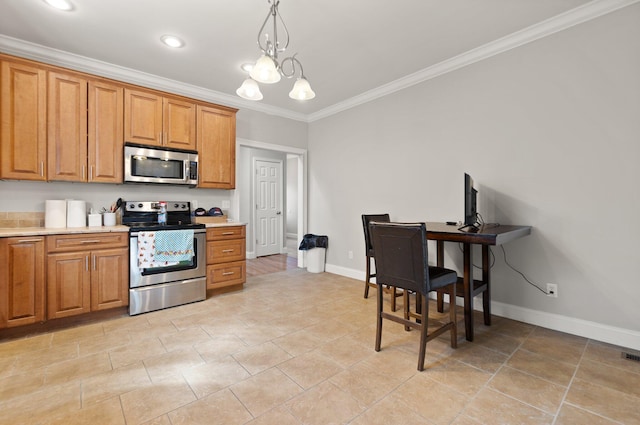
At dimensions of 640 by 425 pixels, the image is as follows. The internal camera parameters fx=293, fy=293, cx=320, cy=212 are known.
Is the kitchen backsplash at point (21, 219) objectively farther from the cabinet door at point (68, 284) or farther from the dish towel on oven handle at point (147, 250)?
the dish towel on oven handle at point (147, 250)

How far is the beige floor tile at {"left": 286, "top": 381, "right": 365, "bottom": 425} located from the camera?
155 centimetres

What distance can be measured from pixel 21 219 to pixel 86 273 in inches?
36.2

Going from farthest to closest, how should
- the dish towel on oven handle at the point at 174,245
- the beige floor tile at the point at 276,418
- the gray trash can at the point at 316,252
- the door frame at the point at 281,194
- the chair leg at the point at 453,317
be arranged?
the door frame at the point at 281,194
the gray trash can at the point at 316,252
the dish towel on oven handle at the point at 174,245
the chair leg at the point at 453,317
the beige floor tile at the point at 276,418

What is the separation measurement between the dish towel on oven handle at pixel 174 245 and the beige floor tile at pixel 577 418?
331cm

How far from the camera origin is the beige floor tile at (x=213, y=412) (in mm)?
1524

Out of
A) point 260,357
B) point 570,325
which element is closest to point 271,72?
point 260,357

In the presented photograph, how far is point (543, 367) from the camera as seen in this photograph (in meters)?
2.03

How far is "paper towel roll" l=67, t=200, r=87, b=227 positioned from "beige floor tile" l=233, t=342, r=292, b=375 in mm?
2258

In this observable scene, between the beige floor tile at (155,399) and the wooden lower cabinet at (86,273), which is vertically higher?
the wooden lower cabinet at (86,273)

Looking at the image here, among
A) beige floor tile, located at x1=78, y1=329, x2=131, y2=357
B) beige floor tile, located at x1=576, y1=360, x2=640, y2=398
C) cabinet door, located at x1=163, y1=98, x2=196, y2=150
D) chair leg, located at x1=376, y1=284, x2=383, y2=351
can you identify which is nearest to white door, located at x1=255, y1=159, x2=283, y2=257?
cabinet door, located at x1=163, y1=98, x2=196, y2=150

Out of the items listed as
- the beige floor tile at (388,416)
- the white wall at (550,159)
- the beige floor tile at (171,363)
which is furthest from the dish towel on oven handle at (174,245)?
the white wall at (550,159)

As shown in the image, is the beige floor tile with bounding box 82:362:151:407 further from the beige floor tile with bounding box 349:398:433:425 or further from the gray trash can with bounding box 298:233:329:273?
the gray trash can with bounding box 298:233:329:273

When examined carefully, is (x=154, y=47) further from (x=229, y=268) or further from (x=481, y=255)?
(x=481, y=255)

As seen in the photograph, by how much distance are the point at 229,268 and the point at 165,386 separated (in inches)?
75.9
